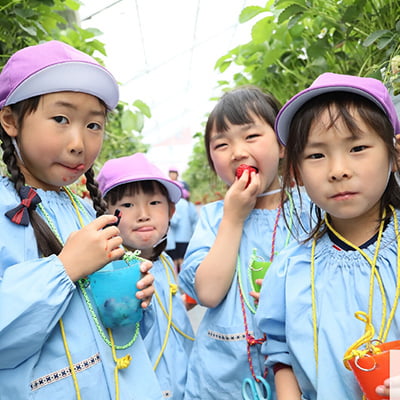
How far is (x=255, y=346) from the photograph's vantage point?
4.32 feet

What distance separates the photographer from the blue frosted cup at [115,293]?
3.38 feet

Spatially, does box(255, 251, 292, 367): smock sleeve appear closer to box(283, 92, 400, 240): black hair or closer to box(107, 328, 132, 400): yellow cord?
box(283, 92, 400, 240): black hair

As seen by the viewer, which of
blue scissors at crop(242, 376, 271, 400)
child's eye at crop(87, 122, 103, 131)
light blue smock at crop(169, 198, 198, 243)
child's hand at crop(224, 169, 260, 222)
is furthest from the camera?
light blue smock at crop(169, 198, 198, 243)

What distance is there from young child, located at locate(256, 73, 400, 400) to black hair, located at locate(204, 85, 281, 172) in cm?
40

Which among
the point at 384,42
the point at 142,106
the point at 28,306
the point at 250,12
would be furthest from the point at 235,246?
the point at 142,106

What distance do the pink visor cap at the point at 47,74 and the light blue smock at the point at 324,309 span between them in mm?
678

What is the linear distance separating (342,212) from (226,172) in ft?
1.93

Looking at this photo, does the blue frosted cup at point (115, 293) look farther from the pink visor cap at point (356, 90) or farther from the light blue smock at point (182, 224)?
the light blue smock at point (182, 224)

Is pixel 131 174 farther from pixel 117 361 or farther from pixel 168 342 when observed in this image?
pixel 117 361

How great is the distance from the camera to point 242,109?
1.48 metres

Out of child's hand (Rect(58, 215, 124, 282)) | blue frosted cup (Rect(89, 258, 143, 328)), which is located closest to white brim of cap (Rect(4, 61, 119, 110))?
child's hand (Rect(58, 215, 124, 282))

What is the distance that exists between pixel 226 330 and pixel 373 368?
64 centimetres

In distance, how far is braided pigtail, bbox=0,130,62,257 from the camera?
1.03 m

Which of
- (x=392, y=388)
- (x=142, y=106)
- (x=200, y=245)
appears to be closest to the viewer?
(x=392, y=388)
